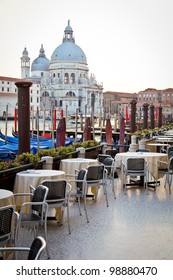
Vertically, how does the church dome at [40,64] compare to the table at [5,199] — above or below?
above

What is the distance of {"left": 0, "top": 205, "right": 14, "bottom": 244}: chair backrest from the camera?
8.09ft

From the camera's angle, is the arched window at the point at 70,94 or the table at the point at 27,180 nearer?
the table at the point at 27,180

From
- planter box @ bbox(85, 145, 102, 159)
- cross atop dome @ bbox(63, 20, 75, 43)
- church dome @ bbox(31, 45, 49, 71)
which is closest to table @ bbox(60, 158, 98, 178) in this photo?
planter box @ bbox(85, 145, 102, 159)

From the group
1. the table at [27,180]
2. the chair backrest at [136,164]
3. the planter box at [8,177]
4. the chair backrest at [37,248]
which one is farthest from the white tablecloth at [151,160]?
the chair backrest at [37,248]

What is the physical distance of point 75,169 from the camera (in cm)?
465

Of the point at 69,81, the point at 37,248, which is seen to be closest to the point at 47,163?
the point at 37,248

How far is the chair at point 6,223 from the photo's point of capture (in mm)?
2467

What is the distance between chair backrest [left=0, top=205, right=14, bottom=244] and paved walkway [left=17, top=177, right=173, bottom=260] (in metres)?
0.45

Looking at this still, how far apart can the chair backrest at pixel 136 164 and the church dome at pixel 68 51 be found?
5941 cm

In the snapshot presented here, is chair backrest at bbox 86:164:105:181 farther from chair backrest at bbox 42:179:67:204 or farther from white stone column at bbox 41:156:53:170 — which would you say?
chair backrest at bbox 42:179:67:204

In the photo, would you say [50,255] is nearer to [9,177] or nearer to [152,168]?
[9,177]

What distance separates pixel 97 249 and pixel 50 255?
28cm

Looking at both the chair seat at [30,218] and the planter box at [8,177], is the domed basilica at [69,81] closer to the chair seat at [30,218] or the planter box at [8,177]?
the planter box at [8,177]
